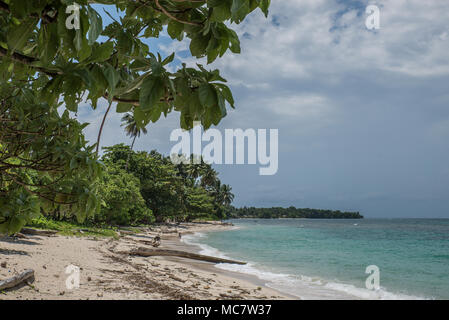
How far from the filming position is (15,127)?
2521mm

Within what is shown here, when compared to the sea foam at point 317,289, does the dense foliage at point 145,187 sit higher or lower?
higher

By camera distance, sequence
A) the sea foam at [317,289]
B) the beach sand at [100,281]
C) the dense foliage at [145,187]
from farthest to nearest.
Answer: the dense foliage at [145,187]
the sea foam at [317,289]
the beach sand at [100,281]

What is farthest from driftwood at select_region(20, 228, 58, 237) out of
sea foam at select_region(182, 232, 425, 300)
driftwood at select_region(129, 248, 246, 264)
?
sea foam at select_region(182, 232, 425, 300)

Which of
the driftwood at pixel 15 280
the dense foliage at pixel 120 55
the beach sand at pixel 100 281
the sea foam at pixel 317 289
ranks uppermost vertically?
the dense foliage at pixel 120 55

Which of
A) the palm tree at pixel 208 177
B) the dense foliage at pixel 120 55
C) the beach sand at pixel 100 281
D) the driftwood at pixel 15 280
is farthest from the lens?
the palm tree at pixel 208 177

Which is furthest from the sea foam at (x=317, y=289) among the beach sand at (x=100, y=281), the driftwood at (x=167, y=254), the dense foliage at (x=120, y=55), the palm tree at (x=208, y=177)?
the palm tree at (x=208, y=177)

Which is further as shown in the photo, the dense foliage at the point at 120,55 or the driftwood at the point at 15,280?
the driftwood at the point at 15,280

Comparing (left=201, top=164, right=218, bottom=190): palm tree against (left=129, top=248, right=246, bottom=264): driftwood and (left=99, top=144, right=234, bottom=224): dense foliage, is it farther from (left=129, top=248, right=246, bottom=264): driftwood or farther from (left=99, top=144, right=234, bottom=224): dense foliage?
(left=129, top=248, right=246, bottom=264): driftwood

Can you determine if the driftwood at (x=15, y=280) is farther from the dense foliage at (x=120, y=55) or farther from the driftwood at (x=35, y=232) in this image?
the driftwood at (x=35, y=232)

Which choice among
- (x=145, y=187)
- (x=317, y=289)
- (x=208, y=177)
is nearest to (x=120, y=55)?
(x=317, y=289)

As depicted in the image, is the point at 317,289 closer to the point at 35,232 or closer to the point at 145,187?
the point at 35,232

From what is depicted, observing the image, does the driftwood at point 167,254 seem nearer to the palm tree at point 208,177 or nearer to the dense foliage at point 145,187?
the dense foliage at point 145,187
